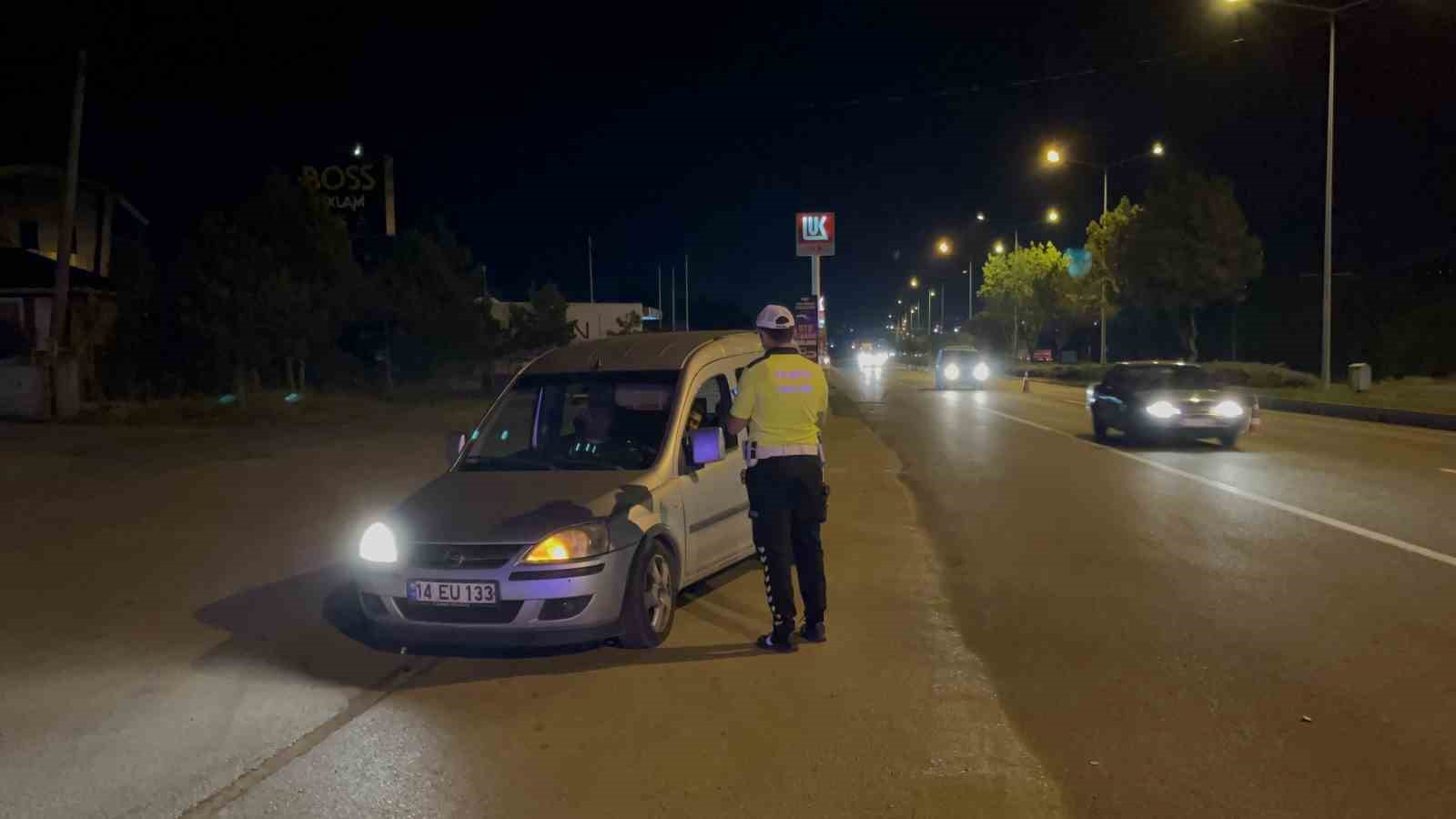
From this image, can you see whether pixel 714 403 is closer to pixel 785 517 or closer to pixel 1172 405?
pixel 785 517

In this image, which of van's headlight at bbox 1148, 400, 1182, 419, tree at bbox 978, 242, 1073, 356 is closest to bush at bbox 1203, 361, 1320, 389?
van's headlight at bbox 1148, 400, 1182, 419

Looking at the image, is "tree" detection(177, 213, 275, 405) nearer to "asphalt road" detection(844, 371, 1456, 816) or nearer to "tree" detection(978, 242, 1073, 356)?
"asphalt road" detection(844, 371, 1456, 816)

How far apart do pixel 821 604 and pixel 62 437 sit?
682 inches

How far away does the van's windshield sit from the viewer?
25.3 feet

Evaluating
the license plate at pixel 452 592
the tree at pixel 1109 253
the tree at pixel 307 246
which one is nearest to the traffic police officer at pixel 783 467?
the license plate at pixel 452 592

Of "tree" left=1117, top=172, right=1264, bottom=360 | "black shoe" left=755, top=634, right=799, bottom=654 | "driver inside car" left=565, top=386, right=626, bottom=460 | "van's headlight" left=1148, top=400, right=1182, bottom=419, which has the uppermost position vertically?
"tree" left=1117, top=172, right=1264, bottom=360

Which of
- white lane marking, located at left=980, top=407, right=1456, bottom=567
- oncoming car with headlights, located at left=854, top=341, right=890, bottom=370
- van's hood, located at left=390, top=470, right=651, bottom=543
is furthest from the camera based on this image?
oncoming car with headlights, located at left=854, top=341, right=890, bottom=370

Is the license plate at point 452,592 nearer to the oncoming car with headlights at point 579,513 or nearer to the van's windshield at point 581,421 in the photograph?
the oncoming car with headlights at point 579,513

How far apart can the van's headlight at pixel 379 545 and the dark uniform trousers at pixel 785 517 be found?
197 centimetres

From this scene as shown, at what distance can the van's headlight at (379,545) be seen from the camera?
6.56m

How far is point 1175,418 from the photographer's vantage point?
18703 millimetres

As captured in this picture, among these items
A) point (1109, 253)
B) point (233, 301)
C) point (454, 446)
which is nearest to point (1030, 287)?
point (1109, 253)

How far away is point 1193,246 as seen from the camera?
42.8 m

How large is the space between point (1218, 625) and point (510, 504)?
434 cm
